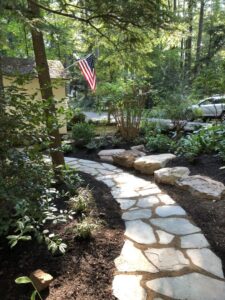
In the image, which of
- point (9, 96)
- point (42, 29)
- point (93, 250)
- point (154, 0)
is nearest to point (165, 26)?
point (154, 0)

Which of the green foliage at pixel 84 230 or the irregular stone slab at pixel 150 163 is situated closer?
the green foliage at pixel 84 230

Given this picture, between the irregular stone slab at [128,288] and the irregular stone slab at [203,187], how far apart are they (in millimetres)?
1967

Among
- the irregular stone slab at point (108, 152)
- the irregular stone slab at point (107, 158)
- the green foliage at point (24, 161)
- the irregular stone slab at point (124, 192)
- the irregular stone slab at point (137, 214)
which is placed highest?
the green foliage at point (24, 161)

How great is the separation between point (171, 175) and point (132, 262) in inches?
91.0

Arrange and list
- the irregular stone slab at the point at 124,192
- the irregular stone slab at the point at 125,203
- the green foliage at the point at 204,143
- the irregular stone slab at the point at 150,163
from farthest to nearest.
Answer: the green foliage at the point at 204,143 < the irregular stone slab at the point at 150,163 < the irregular stone slab at the point at 124,192 < the irregular stone slab at the point at 125,203

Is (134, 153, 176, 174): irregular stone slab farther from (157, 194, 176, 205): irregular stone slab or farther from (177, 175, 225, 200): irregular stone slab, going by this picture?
(157, 194, 176, 205): irregular stone slab

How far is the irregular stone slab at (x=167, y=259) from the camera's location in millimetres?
2471

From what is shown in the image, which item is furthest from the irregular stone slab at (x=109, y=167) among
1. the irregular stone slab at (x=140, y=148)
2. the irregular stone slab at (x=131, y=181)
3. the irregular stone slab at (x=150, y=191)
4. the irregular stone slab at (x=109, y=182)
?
the irregular stone slab at (x=150, y=191)

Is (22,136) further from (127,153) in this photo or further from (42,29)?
(127,153)

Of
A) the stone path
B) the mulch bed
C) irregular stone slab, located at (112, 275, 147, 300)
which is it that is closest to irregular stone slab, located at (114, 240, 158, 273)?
the stone path

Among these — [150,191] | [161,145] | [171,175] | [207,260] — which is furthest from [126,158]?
[207,260]

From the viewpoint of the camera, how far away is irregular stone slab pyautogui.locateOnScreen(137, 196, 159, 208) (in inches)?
152

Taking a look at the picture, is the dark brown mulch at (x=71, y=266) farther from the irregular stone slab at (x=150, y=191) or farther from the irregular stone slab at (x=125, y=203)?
the irregular stone slab at (x=150, y=191)

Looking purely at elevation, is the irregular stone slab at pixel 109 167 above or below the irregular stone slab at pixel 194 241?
below
